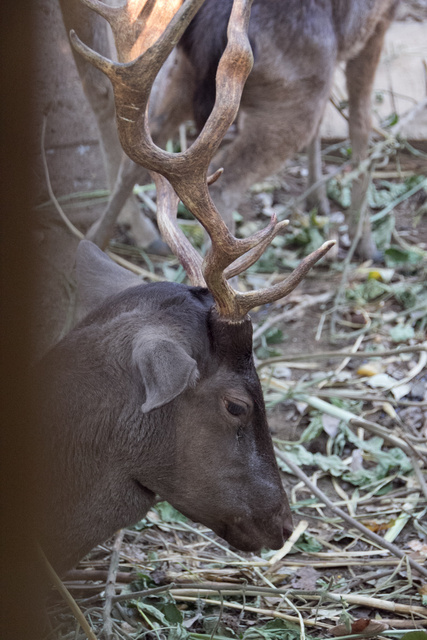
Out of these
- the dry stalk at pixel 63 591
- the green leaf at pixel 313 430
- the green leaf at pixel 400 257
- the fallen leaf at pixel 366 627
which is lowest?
the green leaf at pixel 400 257

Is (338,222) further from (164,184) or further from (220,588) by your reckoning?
(220,588)

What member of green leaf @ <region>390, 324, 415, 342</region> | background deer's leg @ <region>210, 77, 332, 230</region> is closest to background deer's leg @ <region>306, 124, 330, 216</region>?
background deer's leg @ <region>210, 77, 332, 230</region>

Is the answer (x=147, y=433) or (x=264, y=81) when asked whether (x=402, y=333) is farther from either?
(x=147, y=433)

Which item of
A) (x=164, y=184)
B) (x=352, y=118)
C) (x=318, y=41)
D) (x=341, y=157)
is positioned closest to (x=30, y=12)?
(x=164, y=184)

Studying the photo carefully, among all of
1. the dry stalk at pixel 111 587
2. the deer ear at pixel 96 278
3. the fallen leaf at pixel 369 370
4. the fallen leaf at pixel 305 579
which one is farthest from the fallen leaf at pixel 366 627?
the fallen leaf at pixel 369 370

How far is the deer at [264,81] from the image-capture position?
15.6ft

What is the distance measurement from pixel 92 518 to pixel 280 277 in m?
3.60

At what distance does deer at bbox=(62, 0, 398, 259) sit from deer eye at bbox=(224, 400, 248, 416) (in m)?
2.50

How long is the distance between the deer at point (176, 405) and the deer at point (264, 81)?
6.76 ft

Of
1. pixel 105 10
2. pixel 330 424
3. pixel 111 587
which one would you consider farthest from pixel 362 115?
pixel 111 587

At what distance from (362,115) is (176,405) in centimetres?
434

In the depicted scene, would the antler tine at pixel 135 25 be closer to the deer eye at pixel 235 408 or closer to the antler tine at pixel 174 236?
the antler tine at pixel 174 236

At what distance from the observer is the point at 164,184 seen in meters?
3.25

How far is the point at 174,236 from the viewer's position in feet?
10.2
